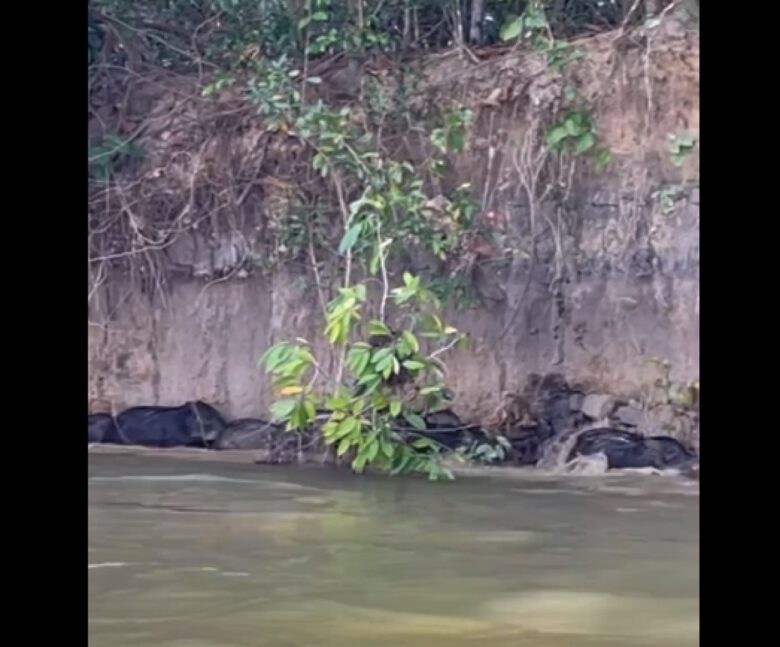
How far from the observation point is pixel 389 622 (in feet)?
10.2

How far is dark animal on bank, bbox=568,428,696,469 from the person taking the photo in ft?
19.9

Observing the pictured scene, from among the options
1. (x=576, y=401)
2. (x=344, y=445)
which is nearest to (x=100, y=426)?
(x=344, y=445)

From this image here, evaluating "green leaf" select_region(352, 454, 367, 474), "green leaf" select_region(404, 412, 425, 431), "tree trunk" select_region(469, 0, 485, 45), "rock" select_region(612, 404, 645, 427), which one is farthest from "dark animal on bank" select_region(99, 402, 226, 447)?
"tree trunk" select_region(469, 0, 485, 45)

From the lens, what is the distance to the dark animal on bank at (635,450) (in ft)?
19.9

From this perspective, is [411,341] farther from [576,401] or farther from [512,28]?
[512,28]

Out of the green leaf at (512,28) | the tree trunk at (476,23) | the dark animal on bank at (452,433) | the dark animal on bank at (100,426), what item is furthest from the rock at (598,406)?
the dark animal on bank at (100,426)

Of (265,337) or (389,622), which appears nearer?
(389,622)

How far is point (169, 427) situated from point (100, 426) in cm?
35

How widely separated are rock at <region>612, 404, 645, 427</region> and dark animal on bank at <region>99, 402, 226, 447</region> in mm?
1947

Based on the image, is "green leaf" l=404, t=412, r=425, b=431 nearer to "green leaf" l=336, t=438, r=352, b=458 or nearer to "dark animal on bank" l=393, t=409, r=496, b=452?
"dark animal on bank" l=393, t=409, r=496, b=452

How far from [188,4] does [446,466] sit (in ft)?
9.19
